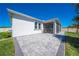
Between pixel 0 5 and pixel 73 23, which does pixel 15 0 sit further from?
pixel 73 23

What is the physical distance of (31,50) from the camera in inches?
303

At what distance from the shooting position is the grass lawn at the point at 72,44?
7494 mm

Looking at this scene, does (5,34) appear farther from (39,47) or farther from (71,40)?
(71,40)

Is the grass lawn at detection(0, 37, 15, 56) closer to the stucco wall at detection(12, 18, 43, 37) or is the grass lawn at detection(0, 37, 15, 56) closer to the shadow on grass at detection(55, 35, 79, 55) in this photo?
the stucco wall at detection(12, 18, 43, 37)

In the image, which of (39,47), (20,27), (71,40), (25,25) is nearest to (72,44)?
(71,40)

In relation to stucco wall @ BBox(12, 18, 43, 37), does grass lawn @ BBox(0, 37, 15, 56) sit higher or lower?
lower

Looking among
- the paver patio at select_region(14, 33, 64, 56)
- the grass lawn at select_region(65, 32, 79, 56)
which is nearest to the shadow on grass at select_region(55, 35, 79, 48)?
the grass lawn at select_region(65, 32, 79, 56)

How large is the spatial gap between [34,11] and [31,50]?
2.56 meters

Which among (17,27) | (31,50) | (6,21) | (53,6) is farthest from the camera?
(17,27)

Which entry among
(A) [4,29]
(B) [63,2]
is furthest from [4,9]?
(B) [63,2]

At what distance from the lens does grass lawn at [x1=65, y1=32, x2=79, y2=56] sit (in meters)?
7.49

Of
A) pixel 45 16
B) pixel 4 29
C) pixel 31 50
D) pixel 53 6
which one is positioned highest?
pixel 53 6

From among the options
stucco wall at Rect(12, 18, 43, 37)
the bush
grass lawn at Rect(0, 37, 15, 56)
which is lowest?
grass lawn at Rect(0, 37, 15, 56)

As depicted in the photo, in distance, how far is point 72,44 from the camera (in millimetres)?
8883
